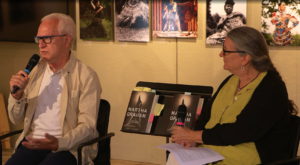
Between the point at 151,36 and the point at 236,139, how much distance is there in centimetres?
205

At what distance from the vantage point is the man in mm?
2502

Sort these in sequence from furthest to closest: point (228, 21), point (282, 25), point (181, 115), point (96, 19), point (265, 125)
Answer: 1. point (96, 19)
2. point (228, 21)
3. point (282, 25)
4. point (181, 115)
5. point (265, 125)

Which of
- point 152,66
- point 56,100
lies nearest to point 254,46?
point 56,100

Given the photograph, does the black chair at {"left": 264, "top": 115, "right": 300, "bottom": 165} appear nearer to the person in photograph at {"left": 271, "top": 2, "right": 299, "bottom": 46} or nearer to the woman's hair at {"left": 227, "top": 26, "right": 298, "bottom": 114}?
the woman's hair at {"left": 227, "top": 26, "right": 298, "bottom": 114}

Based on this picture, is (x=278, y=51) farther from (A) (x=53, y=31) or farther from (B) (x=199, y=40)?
(A) (x=53, y=31)

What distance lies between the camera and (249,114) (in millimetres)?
2180

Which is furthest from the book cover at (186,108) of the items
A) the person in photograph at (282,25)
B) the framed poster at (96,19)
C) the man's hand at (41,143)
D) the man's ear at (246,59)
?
the framed poster at (96,19)

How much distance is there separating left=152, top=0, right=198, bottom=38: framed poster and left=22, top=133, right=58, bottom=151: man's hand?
6.41ft

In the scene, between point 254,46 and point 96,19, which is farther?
point 96,19

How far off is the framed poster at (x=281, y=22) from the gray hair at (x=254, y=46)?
1.20 meters

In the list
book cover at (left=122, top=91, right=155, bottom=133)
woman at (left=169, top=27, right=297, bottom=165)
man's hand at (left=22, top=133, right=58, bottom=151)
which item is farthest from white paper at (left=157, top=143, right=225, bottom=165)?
man's hand at (left=22, top=133, right=58, bottom=151)

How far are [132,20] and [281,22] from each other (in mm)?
1524

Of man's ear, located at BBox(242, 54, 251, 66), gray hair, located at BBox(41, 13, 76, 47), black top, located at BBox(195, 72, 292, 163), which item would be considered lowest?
black top, located at BBox(195, 72, 292, 163)

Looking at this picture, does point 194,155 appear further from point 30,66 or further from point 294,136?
point 30,66
